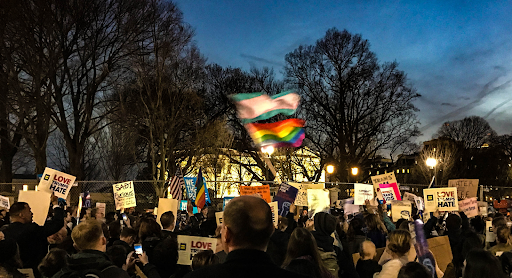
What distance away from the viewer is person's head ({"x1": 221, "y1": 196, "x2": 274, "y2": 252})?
2.15 metres

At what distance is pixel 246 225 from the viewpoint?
218 cm

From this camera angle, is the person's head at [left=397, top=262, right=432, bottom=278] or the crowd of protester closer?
the crowd of protester

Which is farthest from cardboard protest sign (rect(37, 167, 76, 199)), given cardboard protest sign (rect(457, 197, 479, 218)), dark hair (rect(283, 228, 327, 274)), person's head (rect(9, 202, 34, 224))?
cardboard protest sign (rect(457, 197, 479, 218))

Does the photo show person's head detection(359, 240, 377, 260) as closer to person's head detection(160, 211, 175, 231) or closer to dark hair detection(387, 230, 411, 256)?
dark hair detection(387, 230, 411, 256)

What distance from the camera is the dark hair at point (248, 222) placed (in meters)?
2.16

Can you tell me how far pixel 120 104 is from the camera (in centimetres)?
2316

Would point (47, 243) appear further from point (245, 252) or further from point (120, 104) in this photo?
point (120, 104)

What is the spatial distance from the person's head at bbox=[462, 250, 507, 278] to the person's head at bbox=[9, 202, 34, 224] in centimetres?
493

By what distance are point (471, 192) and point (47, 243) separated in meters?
12.9

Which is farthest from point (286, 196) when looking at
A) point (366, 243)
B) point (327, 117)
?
point (327, 117)

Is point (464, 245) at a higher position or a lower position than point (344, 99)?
lower

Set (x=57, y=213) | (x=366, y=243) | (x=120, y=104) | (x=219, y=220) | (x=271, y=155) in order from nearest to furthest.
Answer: (x=366, y=243), (x=57, y=213), (x=219, y=220), (x=120, y=104), (x=271, y=155)

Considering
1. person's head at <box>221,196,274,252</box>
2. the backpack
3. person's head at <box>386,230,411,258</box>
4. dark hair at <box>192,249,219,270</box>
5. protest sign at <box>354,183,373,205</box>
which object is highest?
protest sign at <box>354,183,373,205</box>

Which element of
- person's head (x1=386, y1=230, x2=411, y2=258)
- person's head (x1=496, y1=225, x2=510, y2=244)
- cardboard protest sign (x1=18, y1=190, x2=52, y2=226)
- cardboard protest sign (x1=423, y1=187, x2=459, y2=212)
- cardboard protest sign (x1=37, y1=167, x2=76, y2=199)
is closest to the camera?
person's head (x1=386, y1=230, x2=411, y2=258)
